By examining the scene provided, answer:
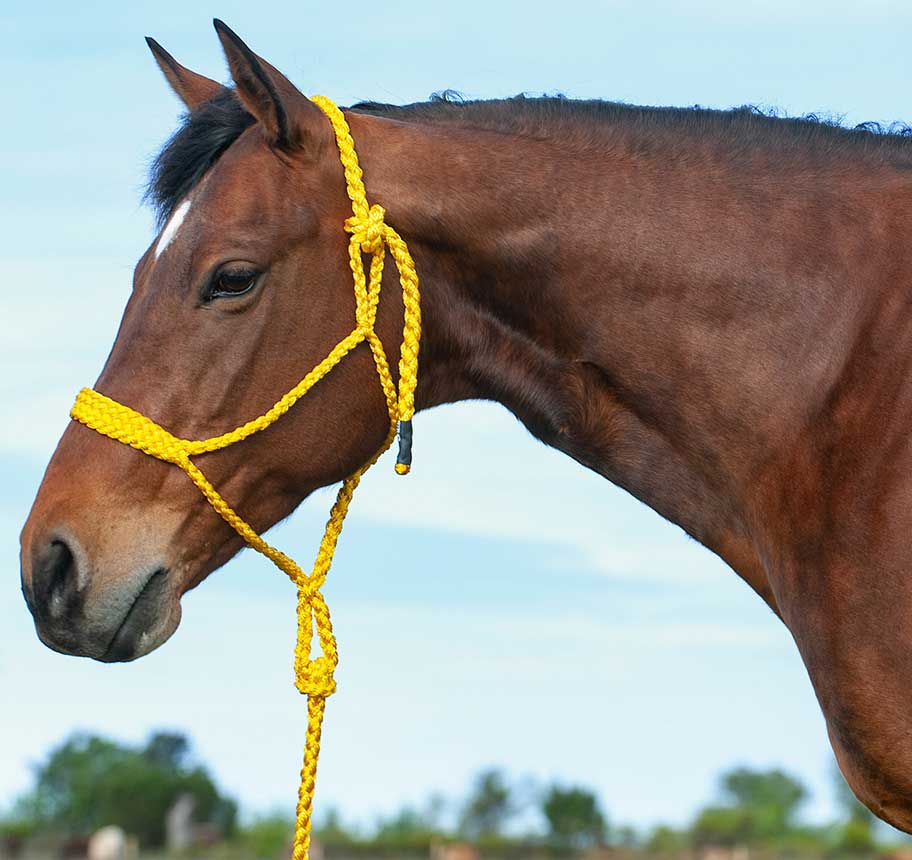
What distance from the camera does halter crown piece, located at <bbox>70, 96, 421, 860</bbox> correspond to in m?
4.05

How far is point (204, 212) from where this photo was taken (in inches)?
165

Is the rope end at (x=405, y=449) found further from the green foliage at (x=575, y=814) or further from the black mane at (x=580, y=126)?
the green foliage at (x=575, y=814)

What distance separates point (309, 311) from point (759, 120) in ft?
5.61

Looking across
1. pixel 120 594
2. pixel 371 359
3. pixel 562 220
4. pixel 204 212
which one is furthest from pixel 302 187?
pixel 120 594

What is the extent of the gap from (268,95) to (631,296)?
1337 mm

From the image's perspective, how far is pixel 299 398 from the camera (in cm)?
416

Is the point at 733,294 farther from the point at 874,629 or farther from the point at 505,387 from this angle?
the point at 874,629

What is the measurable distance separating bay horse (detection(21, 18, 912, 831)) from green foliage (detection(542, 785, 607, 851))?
1396 cm

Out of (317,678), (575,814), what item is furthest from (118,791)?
(317,678)

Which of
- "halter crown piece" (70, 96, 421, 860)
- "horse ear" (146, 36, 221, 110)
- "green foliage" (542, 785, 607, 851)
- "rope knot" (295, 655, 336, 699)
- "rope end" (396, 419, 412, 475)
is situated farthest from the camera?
"green foliage" (542, 785, 607, 851)

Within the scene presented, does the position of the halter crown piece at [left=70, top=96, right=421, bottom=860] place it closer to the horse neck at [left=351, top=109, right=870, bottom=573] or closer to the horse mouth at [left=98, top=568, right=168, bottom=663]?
the horse neck at [left=351, top=109, right=870, bottom=573]

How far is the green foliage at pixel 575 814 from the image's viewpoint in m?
17.6

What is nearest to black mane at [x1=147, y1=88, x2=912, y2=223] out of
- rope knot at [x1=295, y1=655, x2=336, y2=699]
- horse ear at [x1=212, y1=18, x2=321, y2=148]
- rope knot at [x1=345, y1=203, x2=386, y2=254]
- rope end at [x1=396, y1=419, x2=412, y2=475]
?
horse ear at [x1=212, y1=18, x2=321, y2=148]

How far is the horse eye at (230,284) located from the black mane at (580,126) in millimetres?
426
